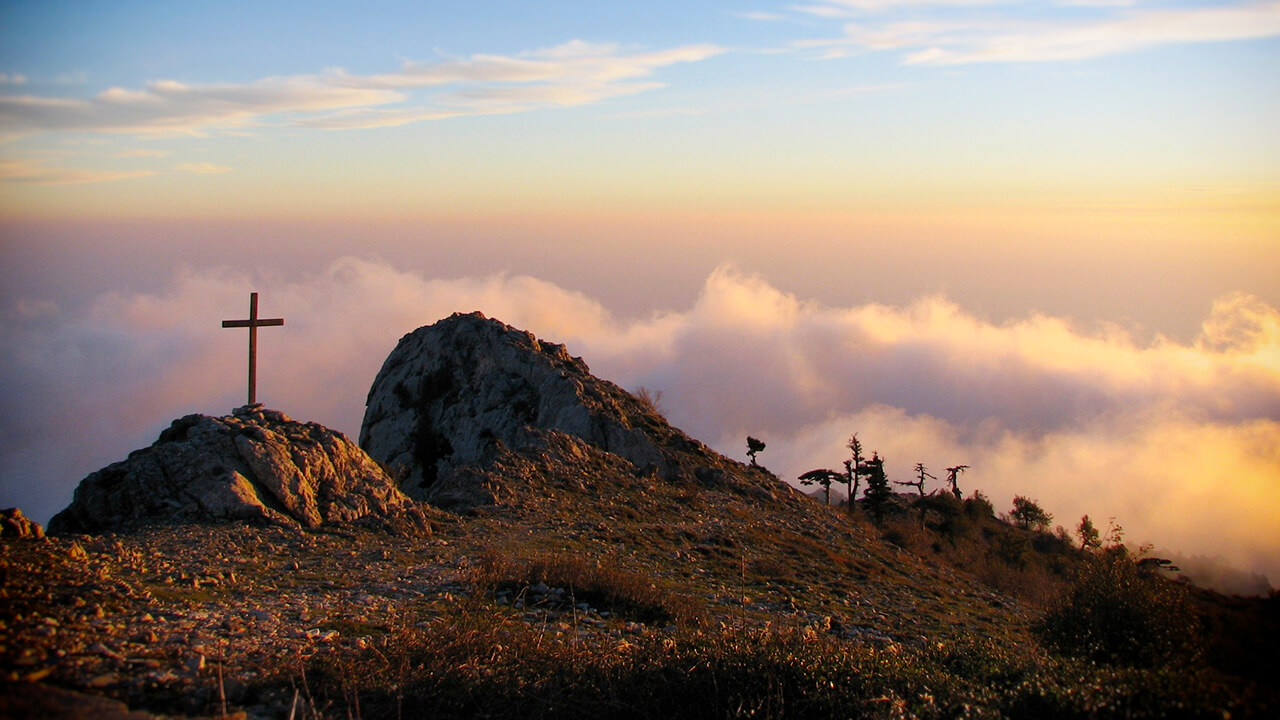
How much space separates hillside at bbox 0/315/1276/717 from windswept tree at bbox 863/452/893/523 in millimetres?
9251

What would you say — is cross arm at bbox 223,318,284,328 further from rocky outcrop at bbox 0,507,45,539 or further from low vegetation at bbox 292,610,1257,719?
low vegetation at bbox 292,610,1257,719

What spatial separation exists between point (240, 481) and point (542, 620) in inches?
251

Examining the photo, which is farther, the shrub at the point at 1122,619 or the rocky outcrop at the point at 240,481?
the rocky outcrop at the point at 240,481

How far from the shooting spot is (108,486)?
43.6ft

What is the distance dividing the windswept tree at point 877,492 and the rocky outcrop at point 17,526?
25.2 m

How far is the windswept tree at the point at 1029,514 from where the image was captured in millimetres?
41344

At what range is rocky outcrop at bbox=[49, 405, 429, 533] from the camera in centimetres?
1295

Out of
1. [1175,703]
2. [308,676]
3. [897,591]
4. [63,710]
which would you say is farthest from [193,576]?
[897,591]

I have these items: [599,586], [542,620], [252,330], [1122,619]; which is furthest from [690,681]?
[252,330]

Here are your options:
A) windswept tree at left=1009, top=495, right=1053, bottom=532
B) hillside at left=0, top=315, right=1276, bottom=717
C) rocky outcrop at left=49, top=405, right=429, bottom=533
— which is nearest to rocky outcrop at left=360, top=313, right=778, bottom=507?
hillside at left=0, top=315, right=1276, bottom=717

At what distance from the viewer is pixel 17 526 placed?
10094mm

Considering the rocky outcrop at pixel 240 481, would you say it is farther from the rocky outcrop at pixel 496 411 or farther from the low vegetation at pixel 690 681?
the rocky outcrop at pixel 496 411

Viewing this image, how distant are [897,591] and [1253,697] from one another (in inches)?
429

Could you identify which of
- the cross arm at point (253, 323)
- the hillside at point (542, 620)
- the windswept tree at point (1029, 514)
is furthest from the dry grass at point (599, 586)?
the windswept tree at point (1029, 514)
